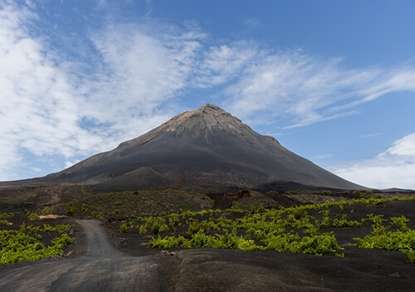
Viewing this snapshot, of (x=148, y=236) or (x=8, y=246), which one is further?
(x=148, y=236)

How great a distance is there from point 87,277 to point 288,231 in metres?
18.6

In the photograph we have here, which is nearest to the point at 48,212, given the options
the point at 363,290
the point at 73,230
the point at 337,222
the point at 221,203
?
the point at 221,203

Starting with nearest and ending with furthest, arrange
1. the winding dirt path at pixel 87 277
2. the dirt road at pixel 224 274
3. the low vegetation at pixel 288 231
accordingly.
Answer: the dirt road at pixel 224 274, the winding dirt path at pixel 87 277, the low vegetation at pixel 288 231

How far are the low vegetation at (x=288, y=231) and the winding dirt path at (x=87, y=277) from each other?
6.19m

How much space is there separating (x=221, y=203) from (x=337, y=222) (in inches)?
1518

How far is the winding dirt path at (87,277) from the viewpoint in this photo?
43.8ft

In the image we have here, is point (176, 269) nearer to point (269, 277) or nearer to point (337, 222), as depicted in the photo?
point (269, 277)

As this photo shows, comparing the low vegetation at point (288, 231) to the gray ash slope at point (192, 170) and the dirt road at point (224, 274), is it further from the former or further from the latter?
the gray ash slope at point (192, 170)

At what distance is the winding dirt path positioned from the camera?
43.8ft

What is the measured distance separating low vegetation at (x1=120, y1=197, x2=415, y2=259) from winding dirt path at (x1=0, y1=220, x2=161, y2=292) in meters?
6.19

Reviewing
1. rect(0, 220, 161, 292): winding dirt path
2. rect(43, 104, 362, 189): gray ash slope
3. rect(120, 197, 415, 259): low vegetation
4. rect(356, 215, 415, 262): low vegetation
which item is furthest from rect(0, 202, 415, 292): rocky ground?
rect(43, 104, 362, 189): gray ash slope

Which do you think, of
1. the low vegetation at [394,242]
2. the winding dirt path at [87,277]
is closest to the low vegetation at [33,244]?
the winding dirt path at [87,277]

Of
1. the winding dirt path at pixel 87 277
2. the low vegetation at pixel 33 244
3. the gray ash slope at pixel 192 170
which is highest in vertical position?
the gray ash slope at pixel 192 170

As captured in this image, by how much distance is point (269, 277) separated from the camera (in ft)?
42.8
